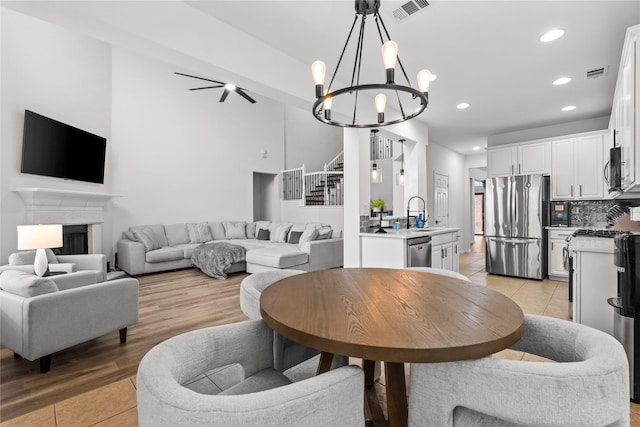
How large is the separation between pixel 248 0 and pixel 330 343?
2.53 m

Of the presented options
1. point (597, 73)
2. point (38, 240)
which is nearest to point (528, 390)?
point (38, 240)

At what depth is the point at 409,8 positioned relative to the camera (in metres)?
2.45

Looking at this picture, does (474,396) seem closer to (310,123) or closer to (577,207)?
(577,207)

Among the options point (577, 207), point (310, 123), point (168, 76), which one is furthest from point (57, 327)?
point (310, 123)

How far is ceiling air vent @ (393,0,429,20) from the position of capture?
2.39 meters

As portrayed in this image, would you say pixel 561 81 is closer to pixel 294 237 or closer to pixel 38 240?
pixel 294 237

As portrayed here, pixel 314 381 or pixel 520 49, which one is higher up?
pixel 520 49

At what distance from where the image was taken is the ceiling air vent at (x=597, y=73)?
3529 millimetres

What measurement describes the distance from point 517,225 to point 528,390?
5.34 meters

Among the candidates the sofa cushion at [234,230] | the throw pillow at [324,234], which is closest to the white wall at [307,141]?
the sofa cushion at [234,230]

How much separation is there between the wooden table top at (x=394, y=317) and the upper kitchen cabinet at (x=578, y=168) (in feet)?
16.4

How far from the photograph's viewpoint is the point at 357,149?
164 inches

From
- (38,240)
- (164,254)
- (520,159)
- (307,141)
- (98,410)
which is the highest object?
(307,141)

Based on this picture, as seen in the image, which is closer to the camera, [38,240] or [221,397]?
[221,397]
